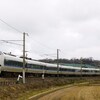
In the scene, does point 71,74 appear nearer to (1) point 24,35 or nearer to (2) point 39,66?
(2) point 39,66

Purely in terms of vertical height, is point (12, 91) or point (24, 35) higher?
point (24, 35)

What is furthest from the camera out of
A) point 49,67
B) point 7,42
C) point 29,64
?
point 49,67

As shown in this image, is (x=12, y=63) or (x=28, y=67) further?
(x=28, y=67)

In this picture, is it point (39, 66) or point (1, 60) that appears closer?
point (1, 60)

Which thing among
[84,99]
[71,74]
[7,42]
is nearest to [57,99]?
[84,99]

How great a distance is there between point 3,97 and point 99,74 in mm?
115440

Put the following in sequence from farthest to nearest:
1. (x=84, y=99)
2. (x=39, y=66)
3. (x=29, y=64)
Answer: (x=39, y=66), (x=29, y=64), (x=84, y=99)

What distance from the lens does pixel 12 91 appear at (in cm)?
4053

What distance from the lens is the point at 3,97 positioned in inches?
1404

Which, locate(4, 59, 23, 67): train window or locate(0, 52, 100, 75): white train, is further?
locate(4, 59, 23, 67): train window

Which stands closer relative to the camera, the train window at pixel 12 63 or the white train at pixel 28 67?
the white train at pixel 28 67

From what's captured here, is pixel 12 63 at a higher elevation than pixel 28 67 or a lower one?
higher

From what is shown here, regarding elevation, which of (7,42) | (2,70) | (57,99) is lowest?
(57,99)

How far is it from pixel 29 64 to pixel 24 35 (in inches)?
766
